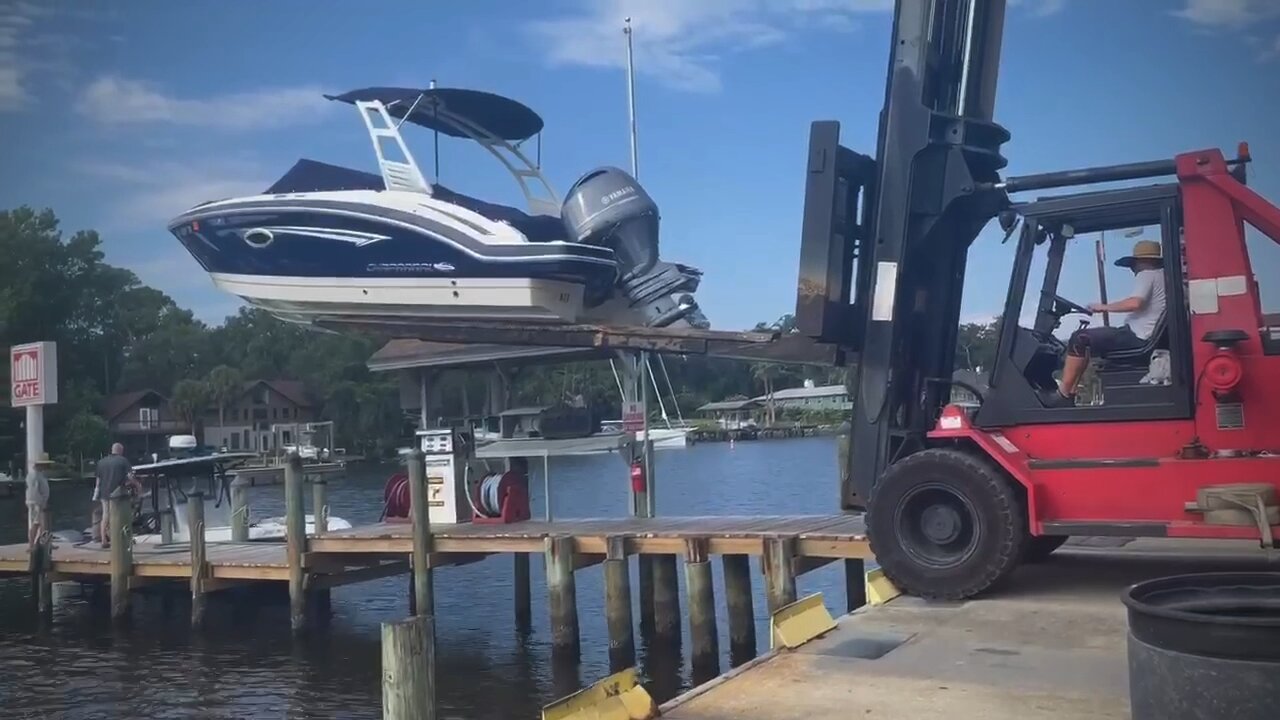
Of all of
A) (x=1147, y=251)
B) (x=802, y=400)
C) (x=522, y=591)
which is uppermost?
(x=1147, y=251)

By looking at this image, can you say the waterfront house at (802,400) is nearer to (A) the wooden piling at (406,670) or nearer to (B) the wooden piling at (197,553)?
(B) the wooden piling at (197,553)

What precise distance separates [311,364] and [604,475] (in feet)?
108

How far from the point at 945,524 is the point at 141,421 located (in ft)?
233

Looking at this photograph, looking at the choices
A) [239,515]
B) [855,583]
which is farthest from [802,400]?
[855,583]

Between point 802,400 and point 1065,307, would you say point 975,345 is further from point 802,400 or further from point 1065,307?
point 802,400

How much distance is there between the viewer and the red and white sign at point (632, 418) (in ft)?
55.7

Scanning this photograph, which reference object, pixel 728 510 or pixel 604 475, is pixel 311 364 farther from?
pixel 728 510

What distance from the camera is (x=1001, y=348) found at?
7805 mm

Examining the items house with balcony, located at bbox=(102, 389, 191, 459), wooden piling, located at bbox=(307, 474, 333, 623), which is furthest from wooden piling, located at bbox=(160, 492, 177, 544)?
house with balcony, located at bbox=(102, 389, 191, 459)

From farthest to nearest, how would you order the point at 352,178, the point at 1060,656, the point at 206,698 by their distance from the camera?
the point at 352,178, the point at 206,698, the point at 1060,656

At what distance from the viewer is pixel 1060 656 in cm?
600

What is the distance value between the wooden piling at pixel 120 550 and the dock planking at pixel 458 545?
0.76 ft

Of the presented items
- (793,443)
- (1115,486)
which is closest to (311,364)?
(793,443)

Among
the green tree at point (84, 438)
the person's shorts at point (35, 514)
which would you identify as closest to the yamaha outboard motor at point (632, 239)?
the person's shorts at point (35, 514)
